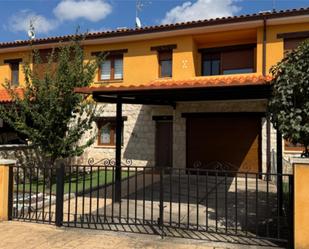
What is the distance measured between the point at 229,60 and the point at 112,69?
5.08 m

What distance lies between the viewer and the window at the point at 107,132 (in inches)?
612

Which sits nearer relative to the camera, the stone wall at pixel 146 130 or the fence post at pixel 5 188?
the fence post at pixel 5 188

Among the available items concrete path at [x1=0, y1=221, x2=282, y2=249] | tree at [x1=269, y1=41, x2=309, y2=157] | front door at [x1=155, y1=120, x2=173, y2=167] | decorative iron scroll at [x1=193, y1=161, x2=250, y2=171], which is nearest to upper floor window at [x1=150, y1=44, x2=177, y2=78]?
front door at [x1=155, y1=120, x2=173, y2=167]

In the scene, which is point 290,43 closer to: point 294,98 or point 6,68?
point 294,98

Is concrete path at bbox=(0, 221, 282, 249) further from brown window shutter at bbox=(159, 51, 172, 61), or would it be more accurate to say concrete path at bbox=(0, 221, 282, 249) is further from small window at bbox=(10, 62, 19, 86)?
small window at bbox=(10, 62, 19, 86)

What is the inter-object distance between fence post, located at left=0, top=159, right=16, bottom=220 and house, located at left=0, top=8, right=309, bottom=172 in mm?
5957

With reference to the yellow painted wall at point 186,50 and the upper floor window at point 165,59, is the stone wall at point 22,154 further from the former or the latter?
the upper floor window at point 165,59

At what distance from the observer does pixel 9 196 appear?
6855mm

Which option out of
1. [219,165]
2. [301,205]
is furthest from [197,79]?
[301,205]

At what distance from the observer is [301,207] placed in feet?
16.6

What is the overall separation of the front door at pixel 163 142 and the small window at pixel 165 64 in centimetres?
201

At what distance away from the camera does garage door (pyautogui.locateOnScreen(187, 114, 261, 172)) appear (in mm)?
13359

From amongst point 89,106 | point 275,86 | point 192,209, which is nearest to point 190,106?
point 89,106

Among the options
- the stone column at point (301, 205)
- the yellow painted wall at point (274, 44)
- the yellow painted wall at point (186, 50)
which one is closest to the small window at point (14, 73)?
the yellow painted wall at point (186, 50)
